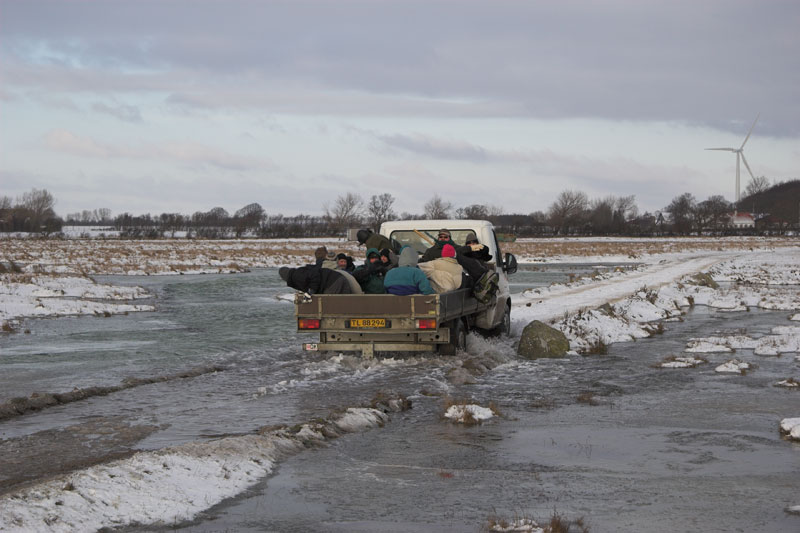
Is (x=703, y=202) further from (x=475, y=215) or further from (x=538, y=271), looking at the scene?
(x=538, y=271)

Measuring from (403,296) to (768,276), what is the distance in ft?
109

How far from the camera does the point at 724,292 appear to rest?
1221 inches

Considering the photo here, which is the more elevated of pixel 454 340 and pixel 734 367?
pixel 454 340

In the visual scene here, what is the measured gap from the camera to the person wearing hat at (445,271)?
14.5 meters

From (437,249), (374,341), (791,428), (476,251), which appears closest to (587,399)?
(791,428)

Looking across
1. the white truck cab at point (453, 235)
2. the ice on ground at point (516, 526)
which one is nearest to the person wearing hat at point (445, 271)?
the white truck cab at point (453, 235)

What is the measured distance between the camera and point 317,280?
46.9ft

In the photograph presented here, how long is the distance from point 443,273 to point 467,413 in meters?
4.73

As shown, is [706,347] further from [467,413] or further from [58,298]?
[58,298]

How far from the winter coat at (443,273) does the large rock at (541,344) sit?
2.23 metres

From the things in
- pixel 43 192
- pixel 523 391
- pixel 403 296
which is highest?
pixel 43 192

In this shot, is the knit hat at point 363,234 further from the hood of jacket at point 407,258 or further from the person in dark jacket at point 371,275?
the hood of jacket at point 407,258

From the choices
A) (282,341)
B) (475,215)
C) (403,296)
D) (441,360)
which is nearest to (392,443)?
(403,296)

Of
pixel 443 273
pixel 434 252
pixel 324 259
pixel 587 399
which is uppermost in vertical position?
pixel 434 252
